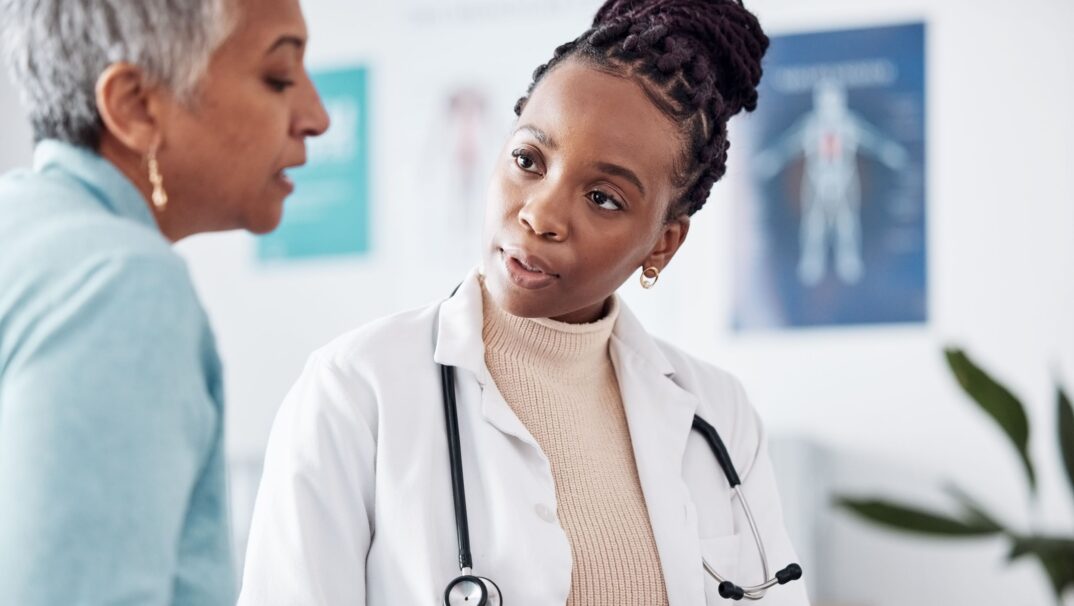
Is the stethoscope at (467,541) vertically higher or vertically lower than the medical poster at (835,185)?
lower

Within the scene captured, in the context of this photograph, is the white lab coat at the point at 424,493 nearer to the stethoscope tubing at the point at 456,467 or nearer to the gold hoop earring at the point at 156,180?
the stethoscope tubing at the point at 456,467

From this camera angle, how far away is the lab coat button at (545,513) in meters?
1.43

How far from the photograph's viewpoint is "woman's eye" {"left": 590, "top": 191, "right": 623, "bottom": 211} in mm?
1500

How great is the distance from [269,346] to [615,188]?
291 cm

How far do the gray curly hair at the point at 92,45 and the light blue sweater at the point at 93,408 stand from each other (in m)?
0.11

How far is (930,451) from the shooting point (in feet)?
11.7

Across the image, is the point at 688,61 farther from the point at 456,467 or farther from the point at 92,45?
the point at 92,45

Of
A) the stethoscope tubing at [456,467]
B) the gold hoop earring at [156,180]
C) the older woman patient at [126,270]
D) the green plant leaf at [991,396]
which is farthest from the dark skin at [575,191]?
the green plant leaf at [991,396]

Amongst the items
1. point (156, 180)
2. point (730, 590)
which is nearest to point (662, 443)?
point (730, 590)

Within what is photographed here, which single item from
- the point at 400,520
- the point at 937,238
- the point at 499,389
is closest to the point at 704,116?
the point at 499,389

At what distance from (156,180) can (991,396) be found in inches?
79.9

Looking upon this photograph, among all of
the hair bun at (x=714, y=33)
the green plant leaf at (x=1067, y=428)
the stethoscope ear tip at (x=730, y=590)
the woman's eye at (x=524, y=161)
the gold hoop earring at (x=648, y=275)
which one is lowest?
the green plant leaf at (x=1067, y=428)

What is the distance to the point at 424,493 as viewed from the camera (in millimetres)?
1372

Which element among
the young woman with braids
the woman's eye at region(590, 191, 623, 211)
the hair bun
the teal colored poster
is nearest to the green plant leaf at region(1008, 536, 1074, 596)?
the young woman with braids
